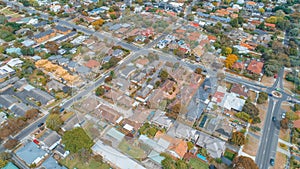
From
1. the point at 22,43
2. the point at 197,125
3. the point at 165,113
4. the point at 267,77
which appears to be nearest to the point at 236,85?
the point at 267,77

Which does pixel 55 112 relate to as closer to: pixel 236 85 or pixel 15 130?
pixel 15 130

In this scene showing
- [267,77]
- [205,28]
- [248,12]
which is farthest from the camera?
[248,12]

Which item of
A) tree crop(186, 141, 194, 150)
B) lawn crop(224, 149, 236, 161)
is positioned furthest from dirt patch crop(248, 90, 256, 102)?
tree crop(186, 141, 194, 150)

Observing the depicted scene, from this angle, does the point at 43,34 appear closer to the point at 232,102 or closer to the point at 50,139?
the point at 50,139

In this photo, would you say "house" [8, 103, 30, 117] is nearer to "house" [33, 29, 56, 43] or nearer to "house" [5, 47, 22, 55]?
"house" [5, 47, 22, 55]

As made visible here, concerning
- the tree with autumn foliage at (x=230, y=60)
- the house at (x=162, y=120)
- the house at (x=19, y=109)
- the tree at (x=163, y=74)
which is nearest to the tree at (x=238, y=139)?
the house at (x=162, y=120)
